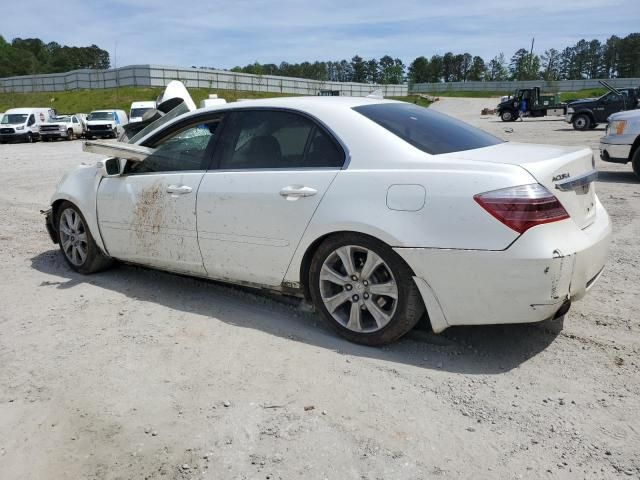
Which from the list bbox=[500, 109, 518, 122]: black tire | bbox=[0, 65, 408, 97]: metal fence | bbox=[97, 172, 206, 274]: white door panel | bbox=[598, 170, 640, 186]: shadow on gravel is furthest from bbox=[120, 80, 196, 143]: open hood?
bbox=[0, 65, 408, 97]: metal fence

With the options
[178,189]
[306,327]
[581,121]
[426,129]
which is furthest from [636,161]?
[581,121]

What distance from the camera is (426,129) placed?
12.6ft

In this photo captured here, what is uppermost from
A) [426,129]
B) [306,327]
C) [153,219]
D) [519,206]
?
[426,129]

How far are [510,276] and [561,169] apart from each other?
2.47ft

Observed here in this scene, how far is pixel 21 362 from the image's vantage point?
3551mm

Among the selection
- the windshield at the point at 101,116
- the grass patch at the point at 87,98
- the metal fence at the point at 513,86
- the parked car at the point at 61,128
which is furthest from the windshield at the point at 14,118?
the metal fence at the point at 513,86

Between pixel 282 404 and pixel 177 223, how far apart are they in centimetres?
189

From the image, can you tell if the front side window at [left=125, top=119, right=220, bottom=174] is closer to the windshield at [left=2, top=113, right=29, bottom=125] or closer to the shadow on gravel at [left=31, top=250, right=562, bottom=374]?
the shadow on gravel at [left=31, top=250, right=562, bottom=374]

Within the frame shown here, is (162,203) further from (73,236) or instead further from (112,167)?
(73,236)

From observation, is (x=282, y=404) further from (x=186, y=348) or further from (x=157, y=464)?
(x=186, y=348)

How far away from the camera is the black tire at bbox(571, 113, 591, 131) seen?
89.8ft

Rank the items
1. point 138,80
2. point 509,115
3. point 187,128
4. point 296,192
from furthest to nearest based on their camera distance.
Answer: point 138,80 < point 509,115 < point 187,128 < point 296,192

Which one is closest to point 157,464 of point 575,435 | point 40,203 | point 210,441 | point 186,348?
point 210,441

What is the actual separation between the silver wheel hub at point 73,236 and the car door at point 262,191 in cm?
164
